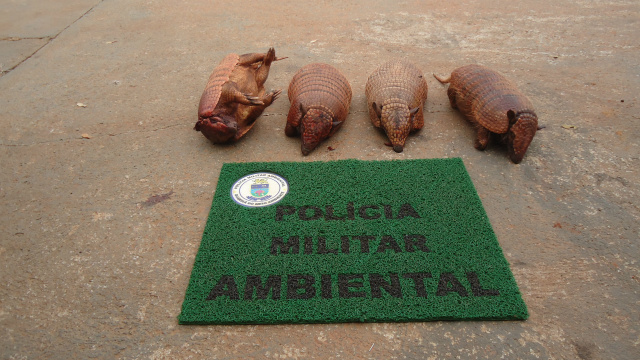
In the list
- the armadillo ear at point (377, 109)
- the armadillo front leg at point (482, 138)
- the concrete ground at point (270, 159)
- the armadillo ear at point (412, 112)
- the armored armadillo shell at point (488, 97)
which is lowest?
the concrete ground at point (270, 159)

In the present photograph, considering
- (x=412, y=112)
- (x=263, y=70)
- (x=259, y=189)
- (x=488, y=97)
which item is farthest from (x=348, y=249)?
(x=263, y=70)

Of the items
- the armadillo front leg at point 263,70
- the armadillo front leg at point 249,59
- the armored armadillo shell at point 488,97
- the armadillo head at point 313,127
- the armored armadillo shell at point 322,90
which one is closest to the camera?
the armored armadillo shell at point 488,97

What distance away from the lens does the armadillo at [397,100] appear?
161 inches

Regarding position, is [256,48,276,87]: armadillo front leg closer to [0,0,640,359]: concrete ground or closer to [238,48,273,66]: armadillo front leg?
[238,48,273,66]: armadillo front leg

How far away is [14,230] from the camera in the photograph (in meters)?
3.41

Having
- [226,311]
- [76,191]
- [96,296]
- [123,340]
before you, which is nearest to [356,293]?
[226,311]

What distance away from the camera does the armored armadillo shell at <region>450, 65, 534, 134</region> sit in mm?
3912

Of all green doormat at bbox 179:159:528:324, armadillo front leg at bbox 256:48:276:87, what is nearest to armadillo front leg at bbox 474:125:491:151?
green doormat at bbox 179:159:528:324

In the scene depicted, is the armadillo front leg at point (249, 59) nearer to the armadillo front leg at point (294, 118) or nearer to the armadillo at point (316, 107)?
the armadillo at point (316, 107)

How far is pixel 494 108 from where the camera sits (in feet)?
13.1

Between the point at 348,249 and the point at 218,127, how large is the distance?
179cm

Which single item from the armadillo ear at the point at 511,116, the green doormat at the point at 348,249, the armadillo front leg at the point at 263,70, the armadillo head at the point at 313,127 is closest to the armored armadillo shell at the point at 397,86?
the armadillo head at the point at 313,127

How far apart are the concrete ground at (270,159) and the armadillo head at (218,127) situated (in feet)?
0.61

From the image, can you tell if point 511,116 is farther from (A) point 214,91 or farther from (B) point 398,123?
(A) point 214,91
